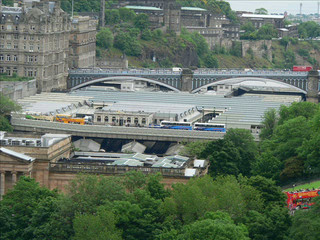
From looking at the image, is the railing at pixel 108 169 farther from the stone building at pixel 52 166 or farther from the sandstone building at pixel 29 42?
the sandstone building at pixel 29 42

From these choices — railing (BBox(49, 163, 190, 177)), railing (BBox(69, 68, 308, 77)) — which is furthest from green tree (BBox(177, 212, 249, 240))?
railing (BBox(69, 68, 308, 77))

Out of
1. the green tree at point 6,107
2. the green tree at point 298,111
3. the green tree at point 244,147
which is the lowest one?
the green tree at point 6,107

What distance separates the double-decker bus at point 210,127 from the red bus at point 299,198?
160 feet

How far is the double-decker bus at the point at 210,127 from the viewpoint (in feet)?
476

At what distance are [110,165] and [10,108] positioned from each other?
5238 cm

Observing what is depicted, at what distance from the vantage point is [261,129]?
14150 cm

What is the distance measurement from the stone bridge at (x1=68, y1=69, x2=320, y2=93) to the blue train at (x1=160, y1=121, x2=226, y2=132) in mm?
41663

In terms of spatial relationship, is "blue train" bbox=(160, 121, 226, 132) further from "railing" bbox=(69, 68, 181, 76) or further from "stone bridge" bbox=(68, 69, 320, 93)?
"railing" bbox=(69, 68, 181, 76)

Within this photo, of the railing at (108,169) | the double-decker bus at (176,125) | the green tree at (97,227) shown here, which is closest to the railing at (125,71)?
the double-decker bus at (176,125)

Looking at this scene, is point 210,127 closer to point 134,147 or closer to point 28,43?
point 134,147

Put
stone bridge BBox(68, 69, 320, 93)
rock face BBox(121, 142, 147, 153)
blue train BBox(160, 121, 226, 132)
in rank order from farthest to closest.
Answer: stone bridge BBox(68, 69, 320, 93), blue train BBox(160, 121, 226, 132), rock face BBox(121, 142, 147, 153)

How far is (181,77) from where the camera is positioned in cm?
19250

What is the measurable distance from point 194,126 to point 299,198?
53.4 meters

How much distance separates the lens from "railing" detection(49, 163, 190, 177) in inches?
3794
